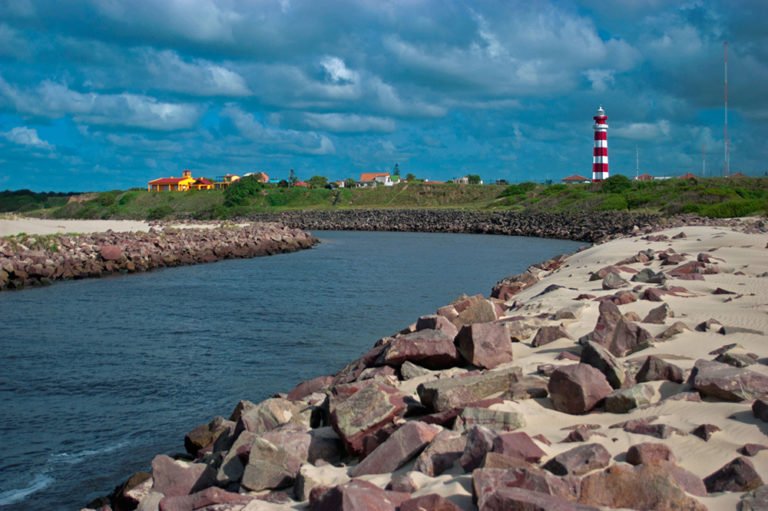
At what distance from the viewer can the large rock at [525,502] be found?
408 cm

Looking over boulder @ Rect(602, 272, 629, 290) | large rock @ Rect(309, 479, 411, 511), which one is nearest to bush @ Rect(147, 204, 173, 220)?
boulder @ Rect(602, 272, 629, 290)

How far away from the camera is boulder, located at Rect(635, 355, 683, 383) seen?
21.0 ft

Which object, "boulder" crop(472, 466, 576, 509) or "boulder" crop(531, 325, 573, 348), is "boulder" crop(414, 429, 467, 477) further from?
"boulder" crop(531, 325, 573, 348)

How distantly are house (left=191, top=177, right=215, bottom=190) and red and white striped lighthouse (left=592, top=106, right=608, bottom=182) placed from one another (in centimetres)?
7023

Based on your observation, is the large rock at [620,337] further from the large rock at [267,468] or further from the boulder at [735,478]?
the large rock at [267,468]

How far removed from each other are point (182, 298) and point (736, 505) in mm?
21328

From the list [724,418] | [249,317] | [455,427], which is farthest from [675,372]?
[249,317]

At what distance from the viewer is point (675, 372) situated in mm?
6406

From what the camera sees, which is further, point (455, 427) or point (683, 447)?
point (455, 427)

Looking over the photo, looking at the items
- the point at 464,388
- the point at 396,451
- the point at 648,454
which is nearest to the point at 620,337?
the point at 464,388

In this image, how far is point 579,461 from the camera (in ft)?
15.9

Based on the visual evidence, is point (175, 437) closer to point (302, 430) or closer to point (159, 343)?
point (302, 430)

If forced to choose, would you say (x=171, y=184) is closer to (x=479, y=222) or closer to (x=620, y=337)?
(x=479, y=222)

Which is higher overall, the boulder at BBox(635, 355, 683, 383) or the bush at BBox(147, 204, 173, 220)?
the bush at BBox(147, 204, 173, 220)
